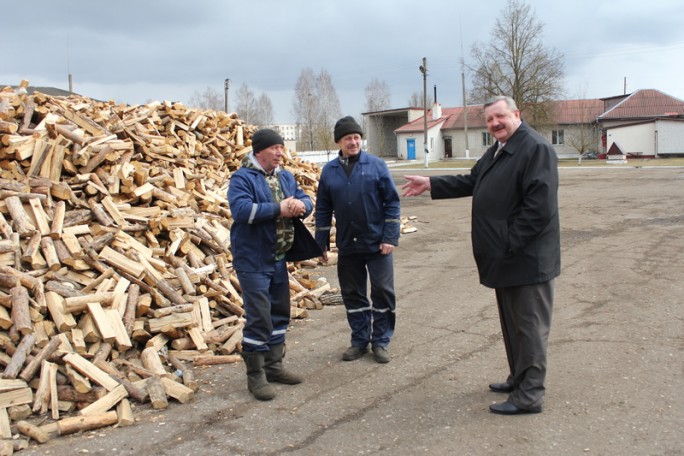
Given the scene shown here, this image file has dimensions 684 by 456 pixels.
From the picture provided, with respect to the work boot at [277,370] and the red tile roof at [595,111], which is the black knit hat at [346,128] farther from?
the red tile roof at [595,111]

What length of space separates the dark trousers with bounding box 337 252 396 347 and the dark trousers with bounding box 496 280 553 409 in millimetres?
1409

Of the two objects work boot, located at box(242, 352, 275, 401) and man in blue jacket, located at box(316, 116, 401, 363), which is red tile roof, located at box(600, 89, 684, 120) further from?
work boot, located at box(242, 352, 275, 401)

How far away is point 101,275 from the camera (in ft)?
20.5

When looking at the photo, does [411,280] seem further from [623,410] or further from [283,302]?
[623,410]

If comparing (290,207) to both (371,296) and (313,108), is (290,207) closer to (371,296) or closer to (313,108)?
(371,296)

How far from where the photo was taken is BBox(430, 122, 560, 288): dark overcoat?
406 centimetres

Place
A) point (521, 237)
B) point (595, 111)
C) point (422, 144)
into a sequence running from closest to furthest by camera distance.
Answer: point (521, 237) → point (595, 111) → point (422, 144)

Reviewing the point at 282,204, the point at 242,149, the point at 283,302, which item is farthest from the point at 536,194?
the point at 242,149

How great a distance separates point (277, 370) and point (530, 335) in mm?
2057

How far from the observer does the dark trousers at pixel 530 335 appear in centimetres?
425

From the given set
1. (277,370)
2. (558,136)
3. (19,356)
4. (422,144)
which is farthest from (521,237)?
(422,144)

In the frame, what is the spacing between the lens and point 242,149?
1321 cm

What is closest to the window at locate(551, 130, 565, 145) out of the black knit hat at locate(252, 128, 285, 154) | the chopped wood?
the black knit hat at locate(252, 128, 285, 154)

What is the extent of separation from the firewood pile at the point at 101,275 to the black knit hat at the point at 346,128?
2.28 metres
